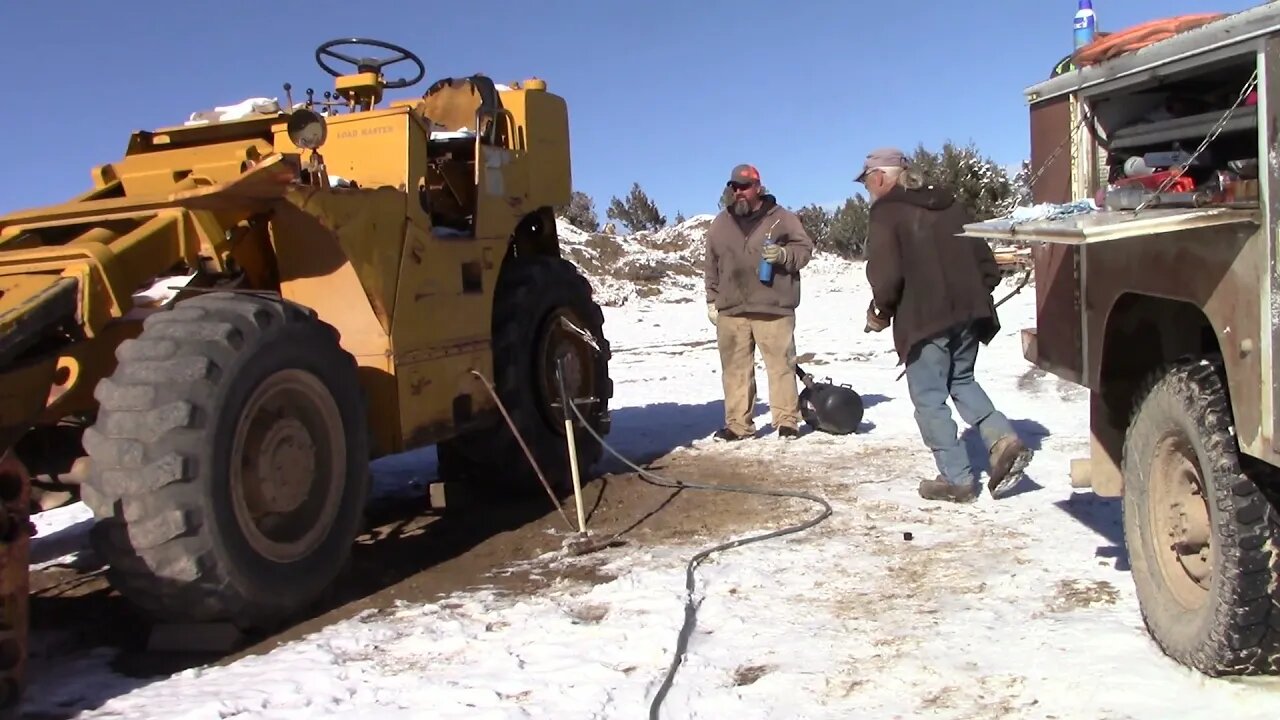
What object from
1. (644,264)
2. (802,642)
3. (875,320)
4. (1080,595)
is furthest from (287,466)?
(644,264)

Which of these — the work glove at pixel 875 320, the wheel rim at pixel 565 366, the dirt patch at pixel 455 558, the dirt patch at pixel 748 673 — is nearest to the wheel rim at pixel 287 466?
the dirt patch at pixel 455 558

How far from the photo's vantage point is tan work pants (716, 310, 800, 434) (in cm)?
823

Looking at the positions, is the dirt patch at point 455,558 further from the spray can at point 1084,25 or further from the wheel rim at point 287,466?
the spray can at point 1084,25

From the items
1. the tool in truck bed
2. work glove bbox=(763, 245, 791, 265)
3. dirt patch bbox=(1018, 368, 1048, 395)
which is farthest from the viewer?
dirt patch bbox=(1018, 368, 1048, 395)

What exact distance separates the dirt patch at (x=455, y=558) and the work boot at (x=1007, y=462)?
3.39 feet

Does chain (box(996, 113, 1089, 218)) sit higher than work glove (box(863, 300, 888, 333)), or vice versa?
chain (box(996, 113, 1089, 218))

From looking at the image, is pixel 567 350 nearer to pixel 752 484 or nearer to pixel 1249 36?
pixel 752 484

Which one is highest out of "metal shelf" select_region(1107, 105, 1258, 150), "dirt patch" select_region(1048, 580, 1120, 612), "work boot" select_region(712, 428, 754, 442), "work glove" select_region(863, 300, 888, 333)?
"metal shelf" select_region(1107, 105, 1258, 150)

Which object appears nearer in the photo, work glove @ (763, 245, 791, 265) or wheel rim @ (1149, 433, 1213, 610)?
wheel rim @ (1149, 433, 1213, 610)

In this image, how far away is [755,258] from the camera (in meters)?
8.23

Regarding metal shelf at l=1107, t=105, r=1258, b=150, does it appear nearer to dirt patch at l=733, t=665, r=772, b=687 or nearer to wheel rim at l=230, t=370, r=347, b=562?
dirt patch at l=733, t=665, r=772, b=687

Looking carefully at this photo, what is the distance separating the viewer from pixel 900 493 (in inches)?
245

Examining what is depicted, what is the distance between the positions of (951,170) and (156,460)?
26515 mm

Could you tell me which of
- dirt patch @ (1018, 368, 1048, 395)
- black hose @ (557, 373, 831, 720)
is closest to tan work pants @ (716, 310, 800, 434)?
black hose @ (557, 373, 831, 720)
